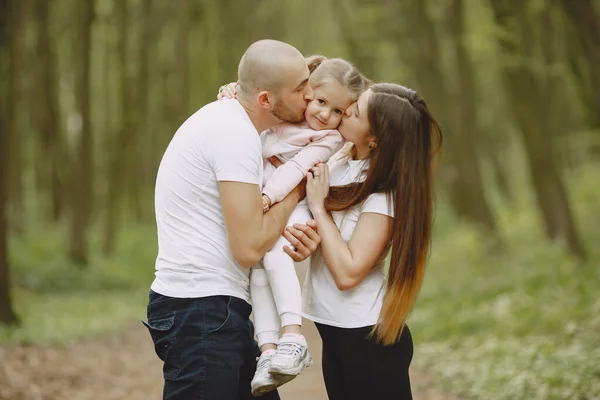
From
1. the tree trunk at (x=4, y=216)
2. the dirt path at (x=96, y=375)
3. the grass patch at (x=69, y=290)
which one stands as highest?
the tree trunk at (x=4, y=216)

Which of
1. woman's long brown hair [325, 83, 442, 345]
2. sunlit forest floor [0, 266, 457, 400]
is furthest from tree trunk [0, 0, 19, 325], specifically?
woman's long brown hair [325, 83, 442, 345]

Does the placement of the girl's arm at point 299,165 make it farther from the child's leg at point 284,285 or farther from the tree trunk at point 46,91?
the tree trunk at point 46,91

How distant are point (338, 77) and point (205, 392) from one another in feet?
5.63

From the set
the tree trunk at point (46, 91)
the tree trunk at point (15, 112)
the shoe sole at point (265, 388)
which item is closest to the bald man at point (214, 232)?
the shoe sole at point (265, 388)

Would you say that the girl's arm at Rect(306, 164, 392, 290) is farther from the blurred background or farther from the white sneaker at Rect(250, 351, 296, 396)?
the blurred background

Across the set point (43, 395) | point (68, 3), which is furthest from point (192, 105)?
point (43, 395)

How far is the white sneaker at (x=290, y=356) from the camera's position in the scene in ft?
11.9

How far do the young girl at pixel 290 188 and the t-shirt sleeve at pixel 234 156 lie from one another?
1.16 ft

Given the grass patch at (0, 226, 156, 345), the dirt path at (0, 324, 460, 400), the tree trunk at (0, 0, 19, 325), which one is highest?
the tree trunk at (0, 0, 19, 325)

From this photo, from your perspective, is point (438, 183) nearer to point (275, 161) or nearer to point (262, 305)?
point (275, 161)

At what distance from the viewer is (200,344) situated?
3.54m

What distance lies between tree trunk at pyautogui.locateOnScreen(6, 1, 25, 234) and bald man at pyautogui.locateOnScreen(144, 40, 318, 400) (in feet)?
30.0

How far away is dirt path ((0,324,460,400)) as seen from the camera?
26.1ft

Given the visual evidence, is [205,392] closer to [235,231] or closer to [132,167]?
[235,231]
